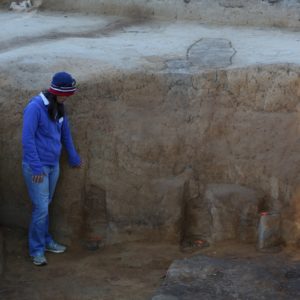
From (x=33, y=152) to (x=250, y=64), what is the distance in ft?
6.73

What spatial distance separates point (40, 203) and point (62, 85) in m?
1.05

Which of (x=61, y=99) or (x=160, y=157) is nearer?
(x=61, y=99)

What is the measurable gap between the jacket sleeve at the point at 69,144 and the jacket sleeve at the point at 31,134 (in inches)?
14.6

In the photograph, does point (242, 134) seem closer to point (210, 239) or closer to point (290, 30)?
point (210, 239)

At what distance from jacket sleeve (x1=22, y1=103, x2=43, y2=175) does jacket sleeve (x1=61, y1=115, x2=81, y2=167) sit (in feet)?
1.22

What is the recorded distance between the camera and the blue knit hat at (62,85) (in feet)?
19.5

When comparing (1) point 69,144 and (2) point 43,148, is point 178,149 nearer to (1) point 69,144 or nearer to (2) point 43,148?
(1) point 69,144

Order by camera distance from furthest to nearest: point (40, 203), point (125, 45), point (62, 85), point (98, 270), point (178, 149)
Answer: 1. point (125, 45)
2. point (178, 149)
3. point (98, 270)
4. point (40, 203)
5. point (62, 85)

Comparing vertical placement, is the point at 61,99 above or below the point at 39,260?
above

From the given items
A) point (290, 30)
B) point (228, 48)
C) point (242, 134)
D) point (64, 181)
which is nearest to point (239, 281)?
point (242, 134)

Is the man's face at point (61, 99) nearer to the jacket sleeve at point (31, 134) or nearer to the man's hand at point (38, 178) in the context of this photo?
the jacket sleeve at point (31, 134)

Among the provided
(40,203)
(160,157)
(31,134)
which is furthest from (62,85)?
(160,157)

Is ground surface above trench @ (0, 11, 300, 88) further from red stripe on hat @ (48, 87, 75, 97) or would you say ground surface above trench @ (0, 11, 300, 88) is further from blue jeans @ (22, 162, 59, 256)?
blue jeans @ (22, 162, 59, 256)

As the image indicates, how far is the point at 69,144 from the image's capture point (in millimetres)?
6434
